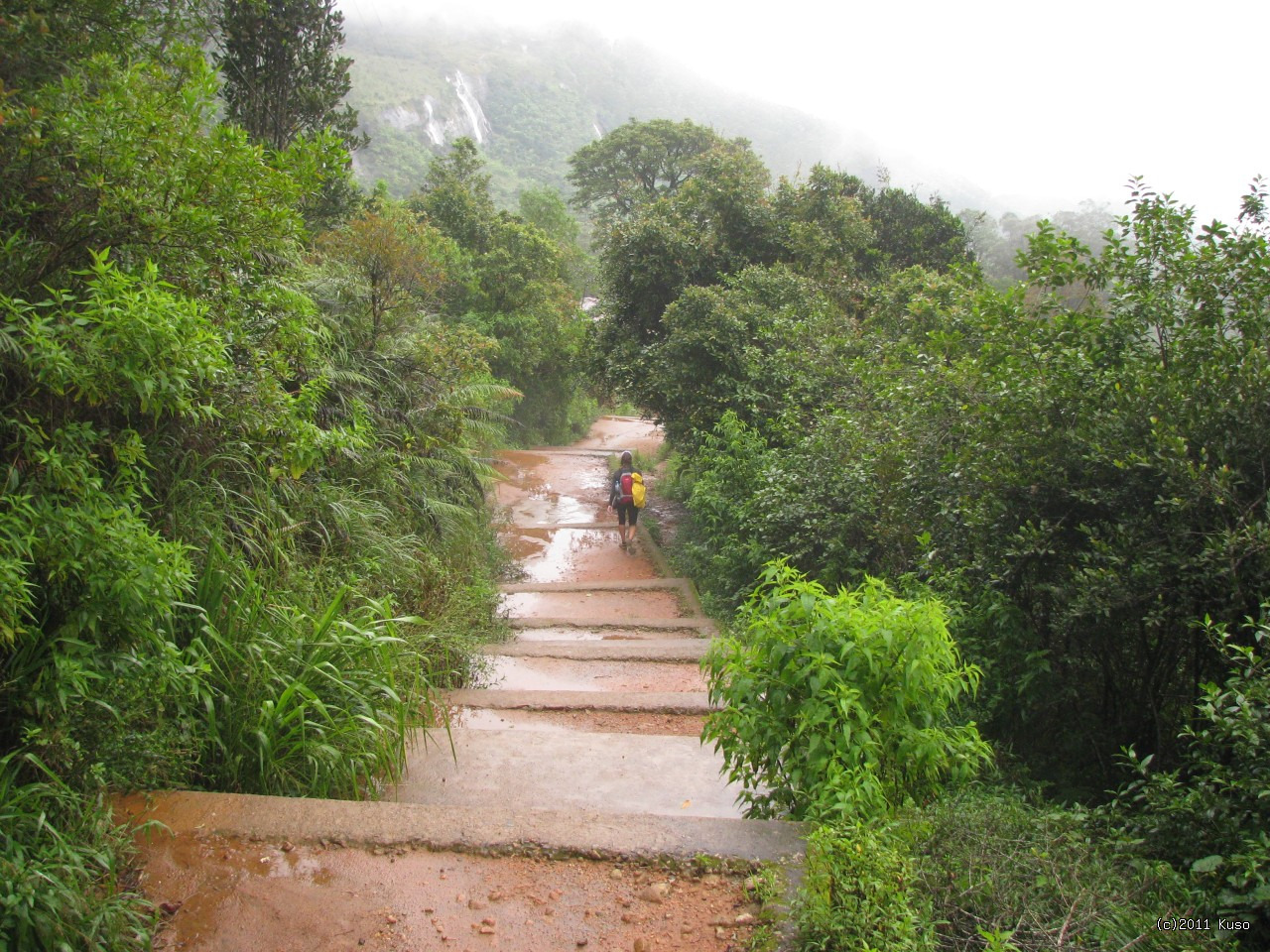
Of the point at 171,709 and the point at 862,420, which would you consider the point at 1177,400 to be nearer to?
the point at 862,420

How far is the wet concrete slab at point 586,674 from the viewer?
6.70 metres

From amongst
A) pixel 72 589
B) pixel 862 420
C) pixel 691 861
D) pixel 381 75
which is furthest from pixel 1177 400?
pixel 381 75

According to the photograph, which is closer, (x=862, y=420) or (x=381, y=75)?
(x=862, y=420)

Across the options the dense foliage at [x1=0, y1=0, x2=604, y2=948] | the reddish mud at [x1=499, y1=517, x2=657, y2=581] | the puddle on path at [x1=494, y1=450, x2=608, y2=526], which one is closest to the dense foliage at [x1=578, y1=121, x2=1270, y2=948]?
the dense foliage at [x1=0, y1=0, x2=604, y2=948]

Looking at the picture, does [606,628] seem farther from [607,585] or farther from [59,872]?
[59,872]

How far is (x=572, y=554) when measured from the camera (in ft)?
41.6

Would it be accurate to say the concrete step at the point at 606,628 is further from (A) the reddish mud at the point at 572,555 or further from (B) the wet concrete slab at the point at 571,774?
(B) the wet concrete slab at the point at 571,774

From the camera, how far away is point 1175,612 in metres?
3.76

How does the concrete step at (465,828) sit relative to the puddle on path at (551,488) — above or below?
above

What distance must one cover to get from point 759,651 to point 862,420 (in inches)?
199

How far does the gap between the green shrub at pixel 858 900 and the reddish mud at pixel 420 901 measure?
339 mm

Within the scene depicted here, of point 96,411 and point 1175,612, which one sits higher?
point 96,411

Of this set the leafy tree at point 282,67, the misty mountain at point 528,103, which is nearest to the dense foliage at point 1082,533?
the leafy tree at point 282,67

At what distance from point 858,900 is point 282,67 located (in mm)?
13248
